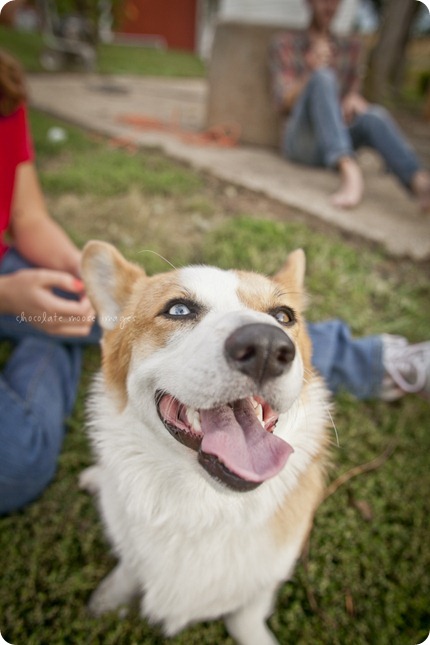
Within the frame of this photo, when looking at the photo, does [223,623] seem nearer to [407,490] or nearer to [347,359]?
[407,490]

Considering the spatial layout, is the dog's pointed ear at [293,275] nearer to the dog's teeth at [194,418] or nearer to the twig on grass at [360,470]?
the dog's teeth at [194,418]

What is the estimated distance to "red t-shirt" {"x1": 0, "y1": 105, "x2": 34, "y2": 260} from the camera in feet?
8.21

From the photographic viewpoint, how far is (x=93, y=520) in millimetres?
2016

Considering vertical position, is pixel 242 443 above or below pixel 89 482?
above

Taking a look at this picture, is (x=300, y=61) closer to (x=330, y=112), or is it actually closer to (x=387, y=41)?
(x=330, y=112)

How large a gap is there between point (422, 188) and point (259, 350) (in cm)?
382

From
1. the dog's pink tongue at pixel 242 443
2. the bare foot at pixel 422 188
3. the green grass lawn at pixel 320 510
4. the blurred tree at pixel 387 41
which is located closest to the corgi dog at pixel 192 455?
the dog's pink tongue at pixel 242 443

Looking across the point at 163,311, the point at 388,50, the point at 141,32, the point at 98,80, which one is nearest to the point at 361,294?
the point at 163,311

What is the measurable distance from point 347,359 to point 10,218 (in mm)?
2290

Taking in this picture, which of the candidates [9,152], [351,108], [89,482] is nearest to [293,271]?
[89,482]

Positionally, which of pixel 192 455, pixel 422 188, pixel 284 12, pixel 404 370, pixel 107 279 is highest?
pixel 284 12

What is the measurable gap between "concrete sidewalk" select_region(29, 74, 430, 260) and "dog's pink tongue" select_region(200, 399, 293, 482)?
2913 mm

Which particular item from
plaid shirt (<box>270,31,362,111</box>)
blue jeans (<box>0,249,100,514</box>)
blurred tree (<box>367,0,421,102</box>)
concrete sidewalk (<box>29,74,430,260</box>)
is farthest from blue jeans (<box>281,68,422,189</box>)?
blurred tree (<box>367,0,421,102</box>)

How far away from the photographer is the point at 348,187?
4.28 metres
